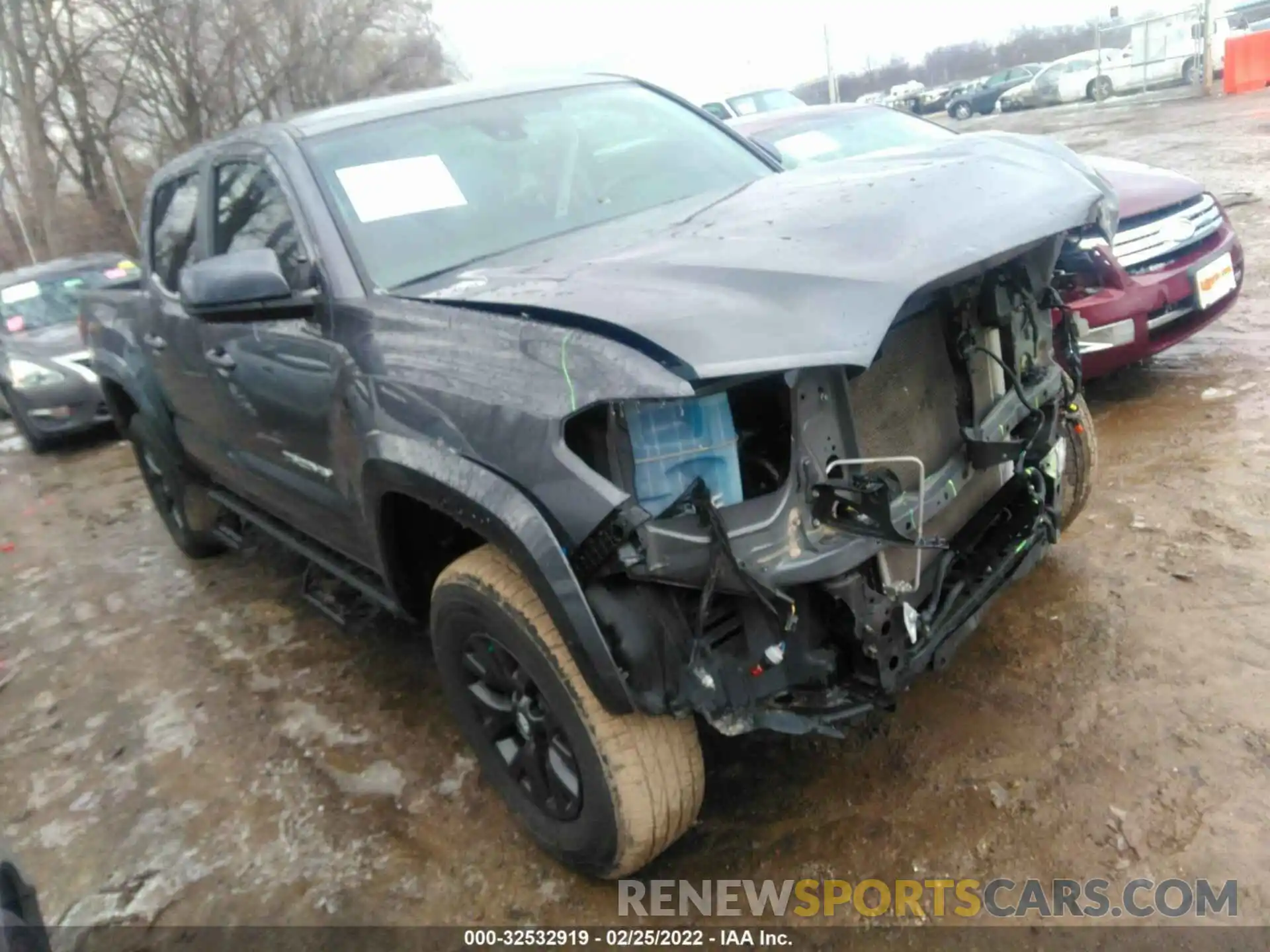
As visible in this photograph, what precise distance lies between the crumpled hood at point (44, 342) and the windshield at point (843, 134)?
6086 millimetres

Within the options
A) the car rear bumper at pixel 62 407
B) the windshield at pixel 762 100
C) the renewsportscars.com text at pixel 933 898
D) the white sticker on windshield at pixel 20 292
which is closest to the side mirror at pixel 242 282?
the renewsportscars.com text at pixel 933 898

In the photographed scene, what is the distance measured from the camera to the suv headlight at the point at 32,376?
8.14 m

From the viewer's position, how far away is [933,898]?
2.25 meters

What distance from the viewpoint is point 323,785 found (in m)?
3.05

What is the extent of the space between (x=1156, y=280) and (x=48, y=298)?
363 inches

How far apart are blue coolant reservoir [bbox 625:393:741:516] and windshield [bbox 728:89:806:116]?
11.0 m

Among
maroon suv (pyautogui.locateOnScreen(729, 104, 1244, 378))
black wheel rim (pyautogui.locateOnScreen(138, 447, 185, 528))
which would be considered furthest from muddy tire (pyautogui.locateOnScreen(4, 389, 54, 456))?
maroon suv (pyautogui.locateOnScreen(729, 104, 1244, 378))

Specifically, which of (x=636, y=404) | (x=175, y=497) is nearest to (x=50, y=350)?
(x=175, y=497)

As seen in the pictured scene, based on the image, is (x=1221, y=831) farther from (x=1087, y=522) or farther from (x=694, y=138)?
(x=694, y=138)

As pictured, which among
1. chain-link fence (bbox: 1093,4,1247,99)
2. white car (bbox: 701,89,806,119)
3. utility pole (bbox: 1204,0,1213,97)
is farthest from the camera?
chain-link fence (bbox: 1093,4,1247,99)

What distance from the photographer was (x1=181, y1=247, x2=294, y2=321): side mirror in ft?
8.58

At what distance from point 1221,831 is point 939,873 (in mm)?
651

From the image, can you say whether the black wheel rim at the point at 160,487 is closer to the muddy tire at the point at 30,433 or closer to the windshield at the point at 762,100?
the muddy tire at the point at 30,433

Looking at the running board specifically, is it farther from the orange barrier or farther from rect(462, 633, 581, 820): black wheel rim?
the orange barrier
